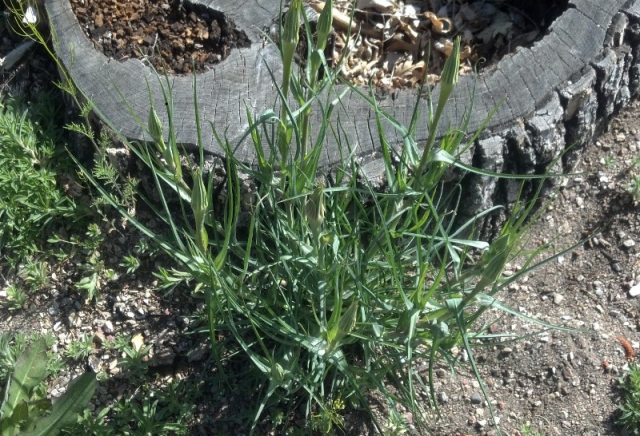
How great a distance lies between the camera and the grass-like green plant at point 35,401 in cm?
203

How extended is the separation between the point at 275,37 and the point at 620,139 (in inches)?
54.9

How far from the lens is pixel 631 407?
225cm

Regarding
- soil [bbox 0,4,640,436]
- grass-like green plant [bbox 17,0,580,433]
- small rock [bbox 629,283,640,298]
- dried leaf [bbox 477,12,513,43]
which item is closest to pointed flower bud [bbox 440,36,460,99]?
grass-like green plant [bbox 17,0,580,433]

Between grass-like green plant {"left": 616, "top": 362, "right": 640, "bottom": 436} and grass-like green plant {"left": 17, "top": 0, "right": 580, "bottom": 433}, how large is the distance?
62 cm

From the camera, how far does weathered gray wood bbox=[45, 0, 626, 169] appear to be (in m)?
2.12

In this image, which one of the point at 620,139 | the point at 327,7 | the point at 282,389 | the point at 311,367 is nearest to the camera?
the point at 327,7

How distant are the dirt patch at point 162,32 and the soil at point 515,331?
21.7 inches

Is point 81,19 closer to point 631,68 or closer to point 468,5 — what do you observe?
point 468,5

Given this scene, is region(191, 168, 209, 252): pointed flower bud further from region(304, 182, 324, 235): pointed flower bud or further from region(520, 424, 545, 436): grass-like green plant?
region(520, 424, 545, 436): grass-like green plant

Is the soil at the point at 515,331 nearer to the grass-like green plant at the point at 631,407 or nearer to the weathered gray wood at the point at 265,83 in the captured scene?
the grass-like green plant at the point at 631,407

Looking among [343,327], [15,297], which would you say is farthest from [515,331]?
[15,297]

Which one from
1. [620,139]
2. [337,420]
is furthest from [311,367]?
[620,139]

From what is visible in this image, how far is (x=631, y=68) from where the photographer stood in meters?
2.47

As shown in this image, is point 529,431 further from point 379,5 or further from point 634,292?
point 379,5
